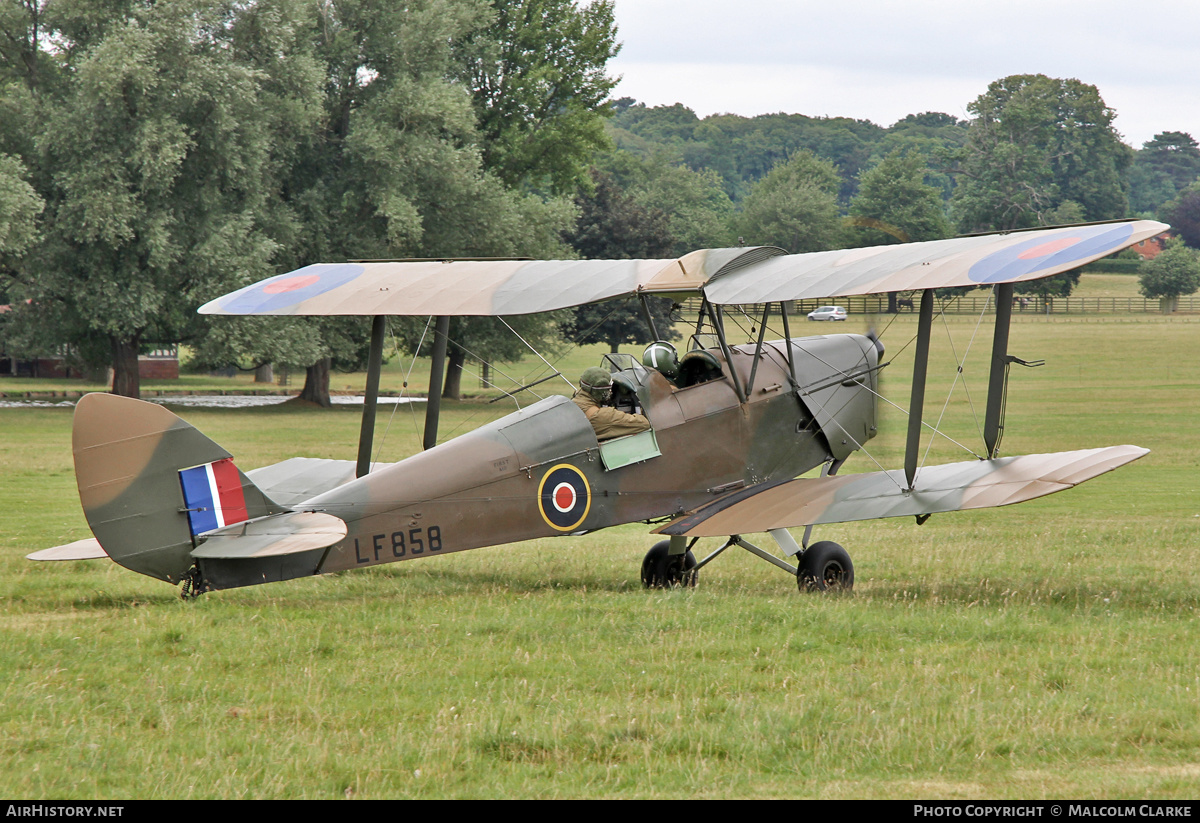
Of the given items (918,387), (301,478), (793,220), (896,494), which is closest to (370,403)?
(301,478)

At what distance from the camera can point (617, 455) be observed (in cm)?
942

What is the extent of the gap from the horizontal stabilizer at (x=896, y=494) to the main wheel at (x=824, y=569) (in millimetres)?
409

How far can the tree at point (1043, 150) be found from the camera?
90438mm

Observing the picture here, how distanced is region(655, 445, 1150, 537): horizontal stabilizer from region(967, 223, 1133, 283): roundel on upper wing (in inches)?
63.7

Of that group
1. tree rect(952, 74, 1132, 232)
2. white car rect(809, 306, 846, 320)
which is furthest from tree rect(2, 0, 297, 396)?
tree rect(952, 74, 1132, 232)

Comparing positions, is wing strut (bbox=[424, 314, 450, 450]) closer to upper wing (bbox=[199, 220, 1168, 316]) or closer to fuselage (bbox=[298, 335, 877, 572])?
upper wing (bbox=[199, 220, 1168, 316])

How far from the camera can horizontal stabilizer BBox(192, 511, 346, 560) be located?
7.64 meters

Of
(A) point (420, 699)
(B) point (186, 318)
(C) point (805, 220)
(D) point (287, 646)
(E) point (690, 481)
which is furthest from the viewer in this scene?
(C) point (805, 220)

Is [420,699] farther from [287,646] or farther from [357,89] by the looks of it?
[357,89]

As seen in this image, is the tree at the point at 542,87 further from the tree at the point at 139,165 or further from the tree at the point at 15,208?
the tree at the point at 15,208

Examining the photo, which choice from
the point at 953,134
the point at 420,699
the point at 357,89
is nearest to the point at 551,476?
the point at 420,699

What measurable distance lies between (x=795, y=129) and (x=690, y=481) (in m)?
151
